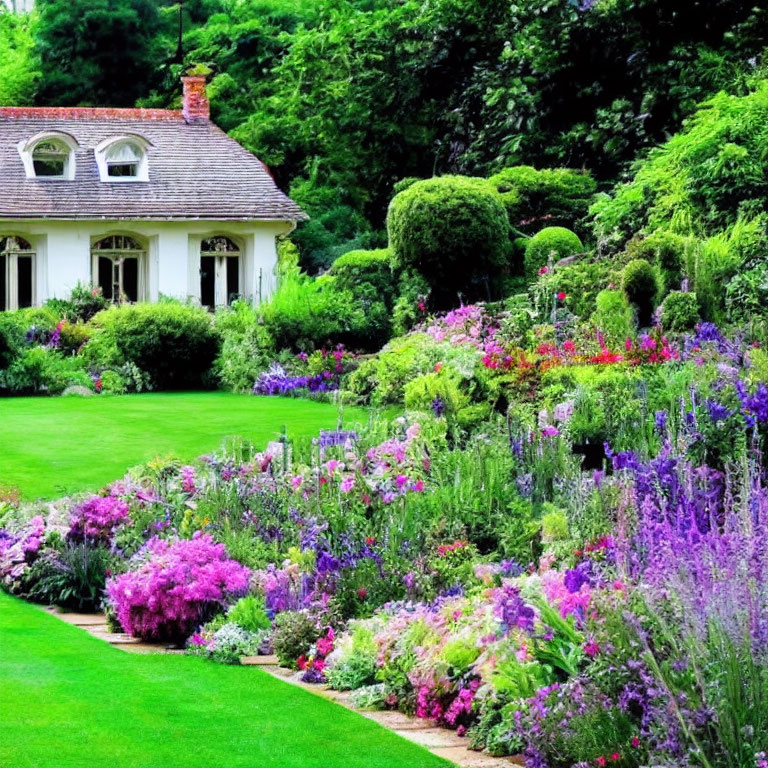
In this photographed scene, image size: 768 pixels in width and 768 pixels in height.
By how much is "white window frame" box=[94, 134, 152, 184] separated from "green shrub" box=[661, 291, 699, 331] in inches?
692

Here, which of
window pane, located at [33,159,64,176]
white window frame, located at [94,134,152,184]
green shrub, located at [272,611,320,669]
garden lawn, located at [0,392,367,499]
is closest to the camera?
green shrub, located at [272,611,320,669]

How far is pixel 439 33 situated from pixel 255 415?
1537 cm

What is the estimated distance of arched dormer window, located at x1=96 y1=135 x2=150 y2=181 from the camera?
3142 cm

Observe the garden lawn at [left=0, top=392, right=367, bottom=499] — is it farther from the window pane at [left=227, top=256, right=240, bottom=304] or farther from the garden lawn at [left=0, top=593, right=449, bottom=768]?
the window pane at [left=227, top=256, right=240, bottom=304]

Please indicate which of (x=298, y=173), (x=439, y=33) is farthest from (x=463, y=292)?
(x=298, y=173)

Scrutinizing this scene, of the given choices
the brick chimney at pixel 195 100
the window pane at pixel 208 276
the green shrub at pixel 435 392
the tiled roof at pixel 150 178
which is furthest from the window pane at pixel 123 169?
the green shrub at pixel 435 392

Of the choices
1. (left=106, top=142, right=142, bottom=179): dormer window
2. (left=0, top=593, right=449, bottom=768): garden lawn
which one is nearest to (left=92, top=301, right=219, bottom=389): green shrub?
(left=106, top=142, right=142, bottom=179): dormer window

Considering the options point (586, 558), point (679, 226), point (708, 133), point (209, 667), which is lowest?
point (209, 667)

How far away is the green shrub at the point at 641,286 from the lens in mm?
16891

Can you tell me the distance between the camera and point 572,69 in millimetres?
28516

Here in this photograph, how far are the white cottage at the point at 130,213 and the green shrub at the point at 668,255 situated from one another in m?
13.9

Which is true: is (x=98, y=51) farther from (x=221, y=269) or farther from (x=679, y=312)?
(x=679, y=312)

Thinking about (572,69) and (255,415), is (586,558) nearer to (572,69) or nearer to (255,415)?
(255,415)

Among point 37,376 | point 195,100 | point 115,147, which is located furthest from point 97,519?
point 195,100
